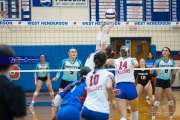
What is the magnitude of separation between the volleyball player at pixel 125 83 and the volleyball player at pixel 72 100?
2035 mm

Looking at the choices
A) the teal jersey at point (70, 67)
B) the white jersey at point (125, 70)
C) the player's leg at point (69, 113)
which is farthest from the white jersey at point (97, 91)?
the teal jersey at point (70, 67)

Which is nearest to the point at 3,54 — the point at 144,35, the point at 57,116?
the point at 57,116

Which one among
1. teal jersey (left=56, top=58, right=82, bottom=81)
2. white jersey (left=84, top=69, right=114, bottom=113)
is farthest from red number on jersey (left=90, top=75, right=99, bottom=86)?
teal jersey (left=56, top=58, right=82, bottom=81)

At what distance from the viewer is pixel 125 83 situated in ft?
24.9

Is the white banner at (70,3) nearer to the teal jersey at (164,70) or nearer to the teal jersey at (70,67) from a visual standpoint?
the teal jersey at (70,67)

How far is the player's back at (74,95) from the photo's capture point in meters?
5.28

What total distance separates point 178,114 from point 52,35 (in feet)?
25.1

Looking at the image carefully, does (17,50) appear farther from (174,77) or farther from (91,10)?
(174,77)

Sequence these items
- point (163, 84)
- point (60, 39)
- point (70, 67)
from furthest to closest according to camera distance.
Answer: point (60, 39)
point (70, 67)
point (163, 84)

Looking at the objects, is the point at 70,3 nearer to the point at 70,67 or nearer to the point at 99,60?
the point at 70,67

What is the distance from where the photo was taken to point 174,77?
1834cm

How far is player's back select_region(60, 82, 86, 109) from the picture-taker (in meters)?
5.28

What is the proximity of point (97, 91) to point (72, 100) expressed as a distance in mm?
361

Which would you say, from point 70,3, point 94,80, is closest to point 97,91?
point 94,80
